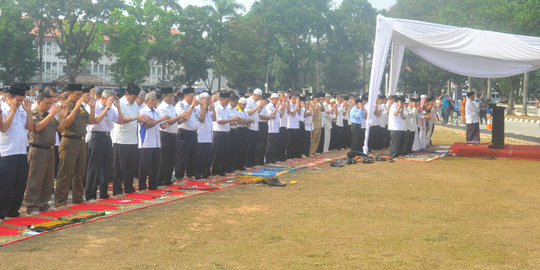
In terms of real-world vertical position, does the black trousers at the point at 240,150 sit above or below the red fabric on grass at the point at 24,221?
above

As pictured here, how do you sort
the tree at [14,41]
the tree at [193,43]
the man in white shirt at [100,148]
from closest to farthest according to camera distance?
the man in white shirt at [100,148] → the tree at [14,41] → the tree at [193,43]

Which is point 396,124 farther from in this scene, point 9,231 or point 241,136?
point 9,231

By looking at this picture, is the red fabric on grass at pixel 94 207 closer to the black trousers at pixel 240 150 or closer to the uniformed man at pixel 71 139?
the uniformed man at pixel 71 139

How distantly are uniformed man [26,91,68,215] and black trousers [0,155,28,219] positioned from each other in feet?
0.45

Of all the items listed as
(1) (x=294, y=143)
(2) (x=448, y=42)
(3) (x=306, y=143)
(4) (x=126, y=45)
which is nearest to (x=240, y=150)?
(1) (x=294, y=143)

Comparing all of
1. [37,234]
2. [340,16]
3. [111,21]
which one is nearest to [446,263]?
[37,234]

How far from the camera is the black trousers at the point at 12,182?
23.4 feet

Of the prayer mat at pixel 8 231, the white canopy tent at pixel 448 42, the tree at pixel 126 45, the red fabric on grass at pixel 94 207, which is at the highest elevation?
the tree at pixel 126 45

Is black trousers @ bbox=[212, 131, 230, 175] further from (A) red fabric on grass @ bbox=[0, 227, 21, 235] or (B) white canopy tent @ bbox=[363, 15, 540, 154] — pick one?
(A) red fabric on grass @ bbox=[0, 227, 21, 235]

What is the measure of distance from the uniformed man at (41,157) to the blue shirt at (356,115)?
1144 centimetres

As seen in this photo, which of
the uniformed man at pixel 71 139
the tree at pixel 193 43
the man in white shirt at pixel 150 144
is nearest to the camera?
the uniformed man at pixel 71 139

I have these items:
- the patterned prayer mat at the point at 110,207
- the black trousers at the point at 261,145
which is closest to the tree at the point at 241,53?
the black trousers at the point at 261,145

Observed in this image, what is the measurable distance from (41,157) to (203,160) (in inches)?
163

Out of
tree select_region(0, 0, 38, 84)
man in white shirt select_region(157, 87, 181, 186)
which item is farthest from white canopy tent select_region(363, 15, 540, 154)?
tree select_region(0, 0, 38, 84)
